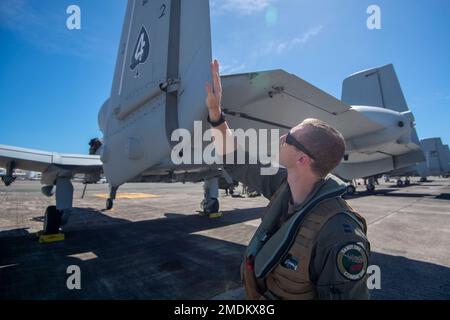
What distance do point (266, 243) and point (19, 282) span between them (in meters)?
4.44

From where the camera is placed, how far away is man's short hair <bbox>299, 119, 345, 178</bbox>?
5.15ft

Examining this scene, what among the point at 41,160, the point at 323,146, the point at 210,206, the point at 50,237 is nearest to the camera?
the point at 323,146

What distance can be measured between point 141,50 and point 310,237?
187 inches

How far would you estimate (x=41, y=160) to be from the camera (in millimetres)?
7273

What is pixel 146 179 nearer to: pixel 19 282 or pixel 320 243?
pixel 19 282

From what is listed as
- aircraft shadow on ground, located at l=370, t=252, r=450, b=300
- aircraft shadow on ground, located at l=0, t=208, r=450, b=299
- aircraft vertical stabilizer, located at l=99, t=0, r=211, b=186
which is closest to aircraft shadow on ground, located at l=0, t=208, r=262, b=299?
aircraft shadow on ground, located at l=0, t=208, r=450, b=299

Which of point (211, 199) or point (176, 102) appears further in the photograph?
point (211, 199)

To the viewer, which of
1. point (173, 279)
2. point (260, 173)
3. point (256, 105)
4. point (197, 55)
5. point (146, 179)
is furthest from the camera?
point (146, 179)

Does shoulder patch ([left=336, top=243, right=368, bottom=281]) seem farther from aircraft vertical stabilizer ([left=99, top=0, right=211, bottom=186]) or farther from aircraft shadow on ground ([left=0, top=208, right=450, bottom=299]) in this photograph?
aircraft shadow on ground ([left=0, top=208, right=450, bottom=299])

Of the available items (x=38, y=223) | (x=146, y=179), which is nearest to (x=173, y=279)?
(x=146, y=179)

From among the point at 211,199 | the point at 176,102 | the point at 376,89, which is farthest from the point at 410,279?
the point at 211,199

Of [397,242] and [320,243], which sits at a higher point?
[320,243]

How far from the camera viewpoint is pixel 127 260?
5.05 meters

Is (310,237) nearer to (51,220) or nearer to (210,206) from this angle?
(51,220)
